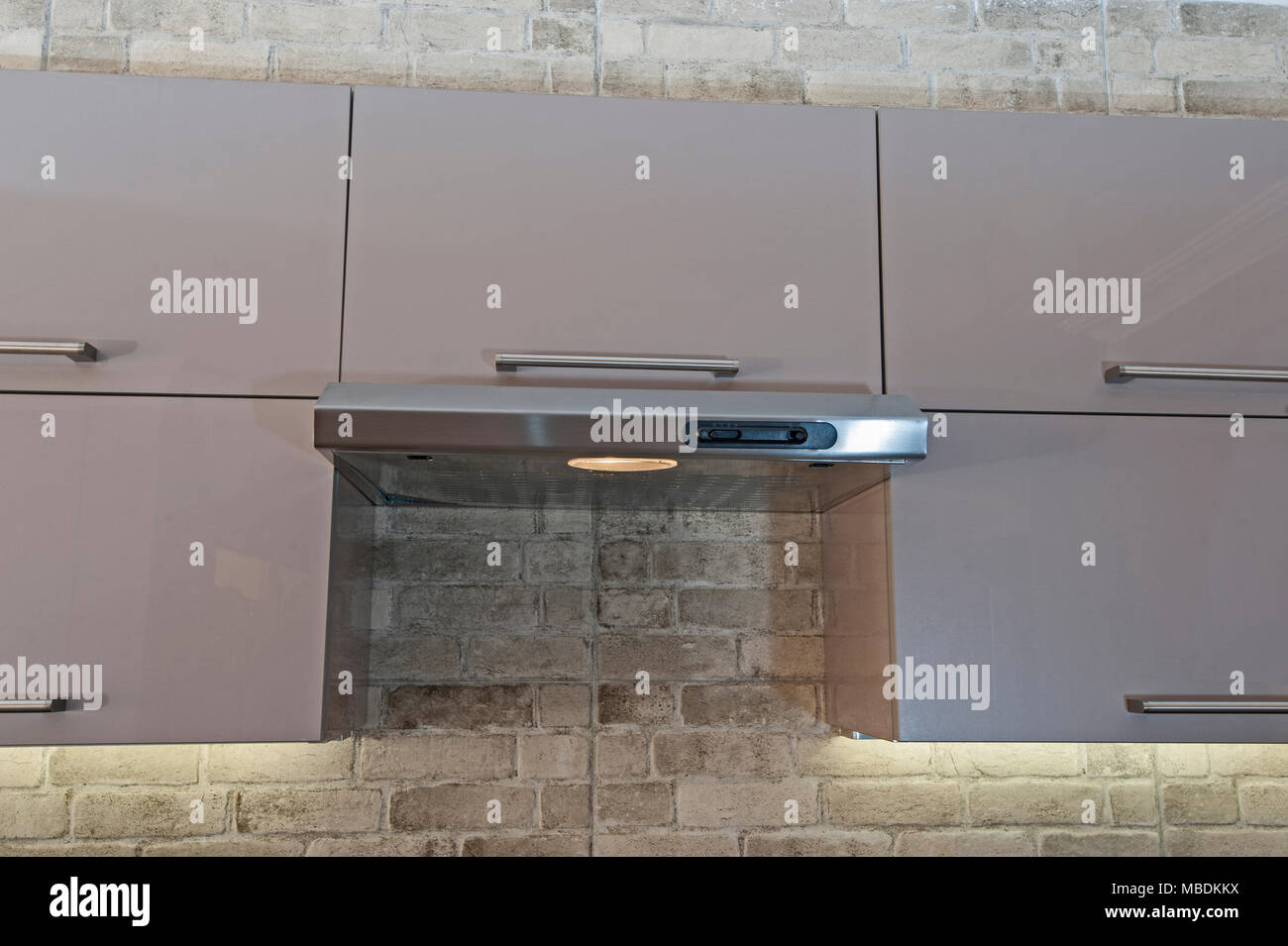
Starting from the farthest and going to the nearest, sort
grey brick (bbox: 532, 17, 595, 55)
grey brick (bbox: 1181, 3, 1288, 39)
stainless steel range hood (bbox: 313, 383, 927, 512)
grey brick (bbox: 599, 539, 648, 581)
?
grey brick (bbox: 1181, 3, 1288, 39), grey brick (bbox: 532, 17, 595, 55), grey brick (bbox: 599, 539, 648, 581), stainless steel range hood (bbox: 313, 383, 927, 512)

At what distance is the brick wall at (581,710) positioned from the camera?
1.56 metres

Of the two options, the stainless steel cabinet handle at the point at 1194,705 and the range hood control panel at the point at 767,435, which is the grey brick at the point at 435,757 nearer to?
the range hood control panel at the point at 767,435

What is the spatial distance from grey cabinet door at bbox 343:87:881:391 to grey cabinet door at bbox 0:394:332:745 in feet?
0.66

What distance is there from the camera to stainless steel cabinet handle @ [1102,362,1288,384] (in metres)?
1.34

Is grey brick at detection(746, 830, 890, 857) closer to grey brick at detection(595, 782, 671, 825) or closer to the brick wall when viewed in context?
the brick wall

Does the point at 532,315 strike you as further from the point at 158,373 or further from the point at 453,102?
the point at 158,373

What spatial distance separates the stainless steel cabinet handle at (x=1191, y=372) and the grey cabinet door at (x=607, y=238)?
34cm

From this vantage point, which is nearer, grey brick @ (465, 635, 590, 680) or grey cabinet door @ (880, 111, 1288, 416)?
grey cabinet door @ (880, 111, 1288, 416)

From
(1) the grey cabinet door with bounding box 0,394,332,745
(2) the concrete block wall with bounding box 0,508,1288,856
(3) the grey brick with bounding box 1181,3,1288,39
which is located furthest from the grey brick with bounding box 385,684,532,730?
(3) the grey brick with bounding box 1181,3,1288,39

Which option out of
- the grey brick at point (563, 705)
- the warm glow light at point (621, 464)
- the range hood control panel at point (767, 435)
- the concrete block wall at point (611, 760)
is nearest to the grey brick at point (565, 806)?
the concrete block wall at point (611, 760)

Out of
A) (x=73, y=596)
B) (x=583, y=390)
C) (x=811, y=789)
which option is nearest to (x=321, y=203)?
(x=583, y=390)

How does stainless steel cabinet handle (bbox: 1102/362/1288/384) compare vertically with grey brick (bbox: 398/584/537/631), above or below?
above

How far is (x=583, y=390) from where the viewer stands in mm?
1212

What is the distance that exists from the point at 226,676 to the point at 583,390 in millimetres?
580
